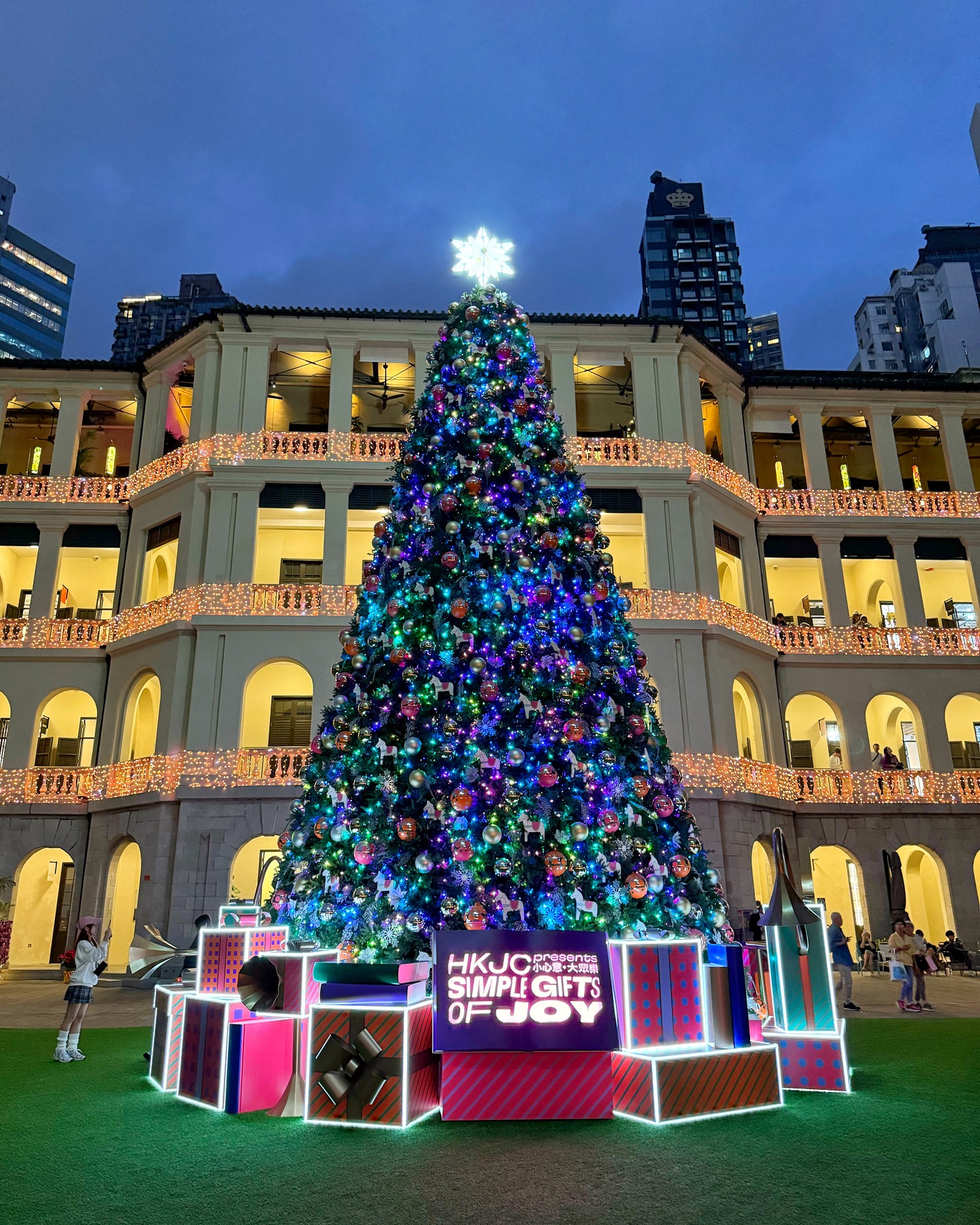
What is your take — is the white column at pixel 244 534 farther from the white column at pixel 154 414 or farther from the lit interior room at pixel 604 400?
the lit interior room at pixel 604 400

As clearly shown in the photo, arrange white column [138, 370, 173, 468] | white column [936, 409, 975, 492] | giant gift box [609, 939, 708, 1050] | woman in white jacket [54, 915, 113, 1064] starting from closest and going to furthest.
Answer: giant gift box [609, 939, 708, 1050], woman in white jacket [54, 915, 113, 1064], white column [138, 370, 173, 468], white column [936, 409, 975, 492]

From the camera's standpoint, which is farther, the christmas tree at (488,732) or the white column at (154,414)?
the white column at (154,414)

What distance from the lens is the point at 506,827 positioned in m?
6.96

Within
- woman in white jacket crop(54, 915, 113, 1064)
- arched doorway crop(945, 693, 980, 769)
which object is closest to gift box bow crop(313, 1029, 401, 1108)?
woman in white jacket crop(54, 915, 113, 1064)

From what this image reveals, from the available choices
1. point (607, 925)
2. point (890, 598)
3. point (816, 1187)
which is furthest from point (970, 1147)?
point (890, 598)

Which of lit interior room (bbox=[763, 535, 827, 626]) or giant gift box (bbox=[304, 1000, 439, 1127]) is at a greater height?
lit interior room (bbox=[763, 535, 827, 626])

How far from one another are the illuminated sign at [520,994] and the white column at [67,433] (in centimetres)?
2080

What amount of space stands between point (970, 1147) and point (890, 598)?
22.7 meters

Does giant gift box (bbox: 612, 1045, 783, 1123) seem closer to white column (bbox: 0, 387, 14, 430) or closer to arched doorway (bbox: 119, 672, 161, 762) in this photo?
arched doorway (bbox: 119, 672, 161, 762)

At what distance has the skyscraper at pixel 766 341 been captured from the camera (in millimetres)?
101375

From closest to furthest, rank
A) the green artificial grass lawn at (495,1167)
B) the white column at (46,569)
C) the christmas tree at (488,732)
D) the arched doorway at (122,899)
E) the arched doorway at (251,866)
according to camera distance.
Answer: the green artificial grass lawn at (495,1167)
the christmas tree at (488,732)
the arched doorway at (251,866)
the arched doorway at (122,899)
the white column at (46,569)

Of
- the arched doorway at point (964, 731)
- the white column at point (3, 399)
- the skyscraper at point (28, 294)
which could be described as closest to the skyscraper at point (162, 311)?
the skyscraper at point (28, 294)

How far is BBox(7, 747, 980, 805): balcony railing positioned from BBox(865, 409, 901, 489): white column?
8.05 metres

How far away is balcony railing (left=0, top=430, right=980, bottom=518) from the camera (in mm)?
20672
